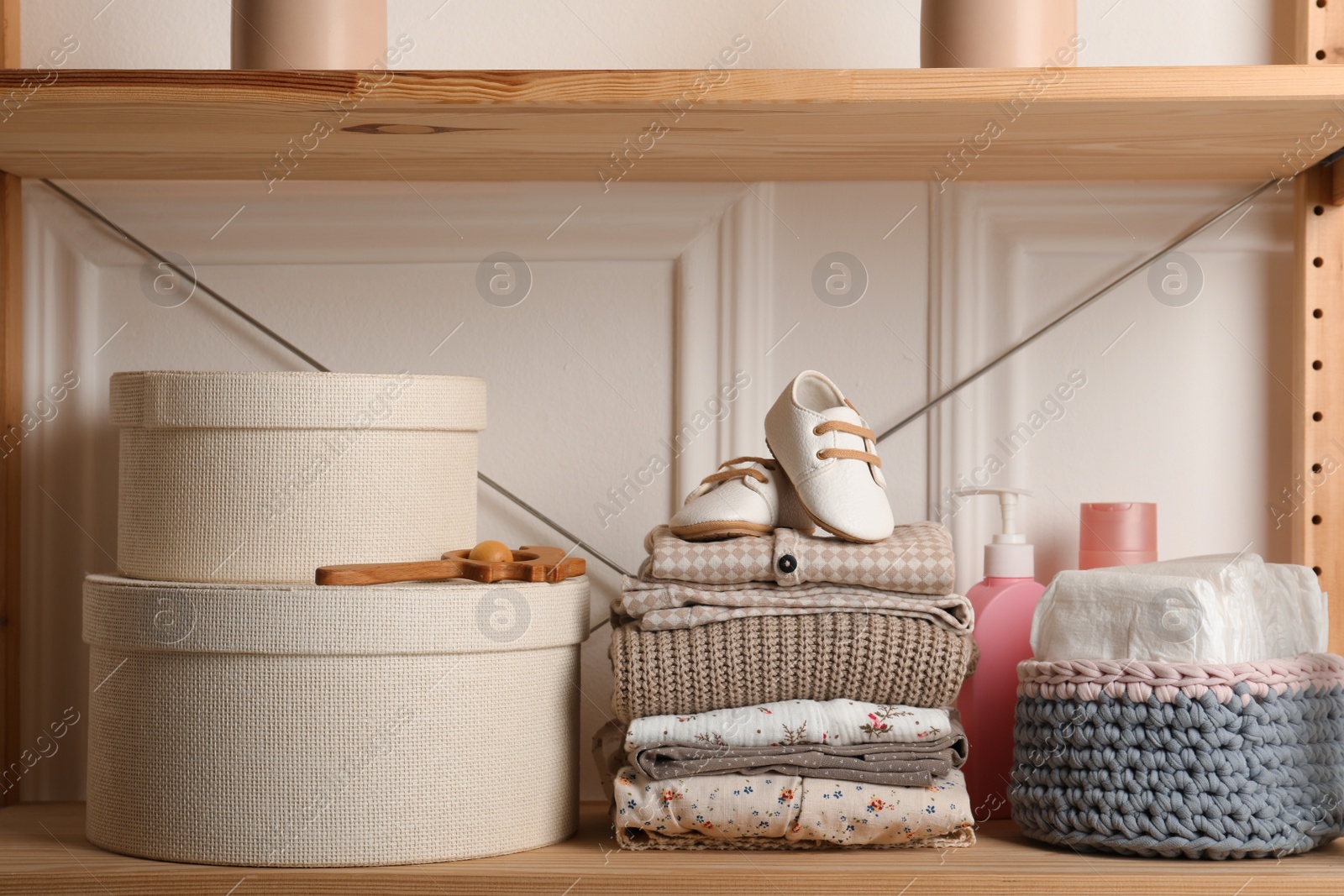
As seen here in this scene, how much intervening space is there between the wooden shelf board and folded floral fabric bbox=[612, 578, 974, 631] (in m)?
0.15

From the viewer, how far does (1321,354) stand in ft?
2.99

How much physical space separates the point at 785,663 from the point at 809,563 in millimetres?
67

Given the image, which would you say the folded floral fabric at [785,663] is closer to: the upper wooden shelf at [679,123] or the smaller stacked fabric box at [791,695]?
the smaller stacked fabric box at [791,695]

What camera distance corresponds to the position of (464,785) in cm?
71

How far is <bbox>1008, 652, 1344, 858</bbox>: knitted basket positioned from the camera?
0.68 metres

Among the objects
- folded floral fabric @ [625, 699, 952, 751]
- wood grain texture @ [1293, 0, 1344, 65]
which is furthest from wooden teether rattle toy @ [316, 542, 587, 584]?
wood grain texture @ [1293, 0, 1344, 65]

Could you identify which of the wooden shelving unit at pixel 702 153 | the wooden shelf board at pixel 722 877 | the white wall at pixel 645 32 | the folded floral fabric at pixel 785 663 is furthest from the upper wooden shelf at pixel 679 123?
the wooden shelf board at pixel 722 877

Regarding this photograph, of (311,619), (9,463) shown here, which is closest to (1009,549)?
(311,619)

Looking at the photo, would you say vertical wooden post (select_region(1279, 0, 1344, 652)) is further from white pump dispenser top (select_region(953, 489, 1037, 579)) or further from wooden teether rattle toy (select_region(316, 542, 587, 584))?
wooden teether rattle toy (select_region(316, 542, 587, 584))

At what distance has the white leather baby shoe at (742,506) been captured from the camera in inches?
30.0

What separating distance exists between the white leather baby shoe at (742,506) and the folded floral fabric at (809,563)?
0.5 inches

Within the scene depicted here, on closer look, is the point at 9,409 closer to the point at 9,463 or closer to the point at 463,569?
the point at 9,463

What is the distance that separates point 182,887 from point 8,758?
37cm

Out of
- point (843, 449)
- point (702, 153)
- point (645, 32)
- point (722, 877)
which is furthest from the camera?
point (645, 32)
